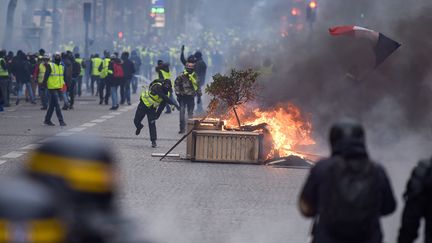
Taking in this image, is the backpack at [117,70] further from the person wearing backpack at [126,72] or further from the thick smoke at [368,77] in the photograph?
the thick smoke at [368,77]

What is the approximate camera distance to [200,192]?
1332 cm

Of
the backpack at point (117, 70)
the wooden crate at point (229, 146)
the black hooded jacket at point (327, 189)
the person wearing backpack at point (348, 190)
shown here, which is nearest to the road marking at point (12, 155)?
the wooden crate at point (229, 146)

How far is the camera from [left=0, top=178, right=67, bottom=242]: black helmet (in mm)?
3311

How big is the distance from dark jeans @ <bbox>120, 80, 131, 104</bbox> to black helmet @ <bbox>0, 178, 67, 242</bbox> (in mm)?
30366

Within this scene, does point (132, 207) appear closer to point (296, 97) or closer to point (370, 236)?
point (370, 236)

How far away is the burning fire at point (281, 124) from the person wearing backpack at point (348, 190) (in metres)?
11.4

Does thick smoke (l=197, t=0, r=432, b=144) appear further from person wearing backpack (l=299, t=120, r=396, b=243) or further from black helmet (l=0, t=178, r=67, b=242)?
black helmet (l=0, t=178, r=67, b=242)

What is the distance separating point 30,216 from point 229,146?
13.6 m

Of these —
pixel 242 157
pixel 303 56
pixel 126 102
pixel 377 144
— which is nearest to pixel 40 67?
pixel 126 102

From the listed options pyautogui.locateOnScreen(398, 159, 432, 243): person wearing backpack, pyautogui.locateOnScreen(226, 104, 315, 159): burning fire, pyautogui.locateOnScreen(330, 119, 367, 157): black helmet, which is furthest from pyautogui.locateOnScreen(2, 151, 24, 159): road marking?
pyautogui.locateOnScreen(330, 119, 367, 157): black helmet

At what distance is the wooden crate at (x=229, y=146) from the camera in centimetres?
1675

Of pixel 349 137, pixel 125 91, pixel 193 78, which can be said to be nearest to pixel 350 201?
pixel 349 137

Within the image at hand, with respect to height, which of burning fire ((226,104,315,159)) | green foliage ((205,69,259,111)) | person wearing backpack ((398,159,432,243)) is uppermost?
person wearing backpack ((398,159,432,243))

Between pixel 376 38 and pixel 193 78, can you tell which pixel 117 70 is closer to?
pixel 193 78
